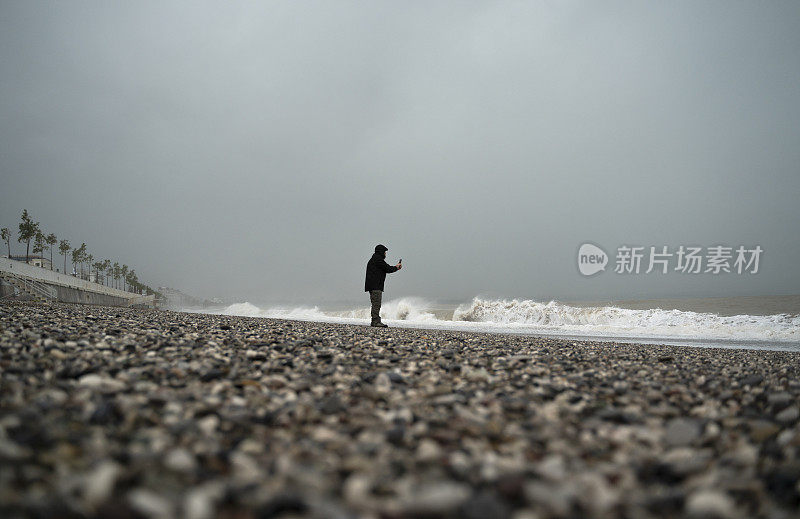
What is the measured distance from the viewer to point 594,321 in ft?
77.4

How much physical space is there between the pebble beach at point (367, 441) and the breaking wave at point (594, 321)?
1355 cm

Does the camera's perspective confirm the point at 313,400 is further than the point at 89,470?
Yes

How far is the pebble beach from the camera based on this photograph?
1.83 meters

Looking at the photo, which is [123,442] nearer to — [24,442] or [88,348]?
[24,442]

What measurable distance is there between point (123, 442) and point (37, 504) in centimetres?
78

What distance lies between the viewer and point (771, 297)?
30.6 m

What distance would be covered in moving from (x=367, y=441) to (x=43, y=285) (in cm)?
5132

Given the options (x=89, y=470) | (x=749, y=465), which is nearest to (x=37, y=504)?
(x=89, y=470)

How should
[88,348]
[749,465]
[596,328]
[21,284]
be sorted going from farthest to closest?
[21,284] < [596,328] < [88,348] < [749,465]

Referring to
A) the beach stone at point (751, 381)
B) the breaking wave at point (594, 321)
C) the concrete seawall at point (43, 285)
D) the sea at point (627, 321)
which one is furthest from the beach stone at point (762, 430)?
the concrete seawall at point (43, 285)

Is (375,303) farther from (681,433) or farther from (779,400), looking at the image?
(681,433)

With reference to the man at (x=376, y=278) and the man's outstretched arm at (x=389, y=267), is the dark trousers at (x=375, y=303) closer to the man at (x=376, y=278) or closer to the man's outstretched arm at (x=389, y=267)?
the man at (x=376, y=278)

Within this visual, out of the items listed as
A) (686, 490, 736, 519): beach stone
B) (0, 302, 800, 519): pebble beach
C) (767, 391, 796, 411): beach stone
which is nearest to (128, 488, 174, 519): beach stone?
(0, 302, 800, 519): pebble beach

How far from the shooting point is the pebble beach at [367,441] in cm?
183
